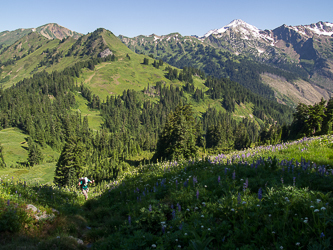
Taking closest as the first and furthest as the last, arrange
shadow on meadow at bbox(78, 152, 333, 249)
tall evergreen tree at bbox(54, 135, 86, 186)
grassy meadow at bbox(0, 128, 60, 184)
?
shadow on meadow at bbox(78, 152, 333, 249) → tall evergreen tree at bbox(54, 135, 86, 186) → grassy meadow at bbox(0, 128, 60, 184)

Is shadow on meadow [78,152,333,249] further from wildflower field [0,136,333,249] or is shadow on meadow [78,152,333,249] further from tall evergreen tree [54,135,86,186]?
tall evergreen tree [54,135,86,186]

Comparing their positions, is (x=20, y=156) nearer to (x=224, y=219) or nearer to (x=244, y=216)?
(x=224, y=219)

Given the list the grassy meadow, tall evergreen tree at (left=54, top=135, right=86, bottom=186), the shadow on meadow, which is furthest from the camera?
the grassy meadow

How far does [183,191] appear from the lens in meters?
7.36

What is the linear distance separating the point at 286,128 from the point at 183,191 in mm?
87997

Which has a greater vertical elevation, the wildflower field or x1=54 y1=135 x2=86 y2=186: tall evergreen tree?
the wildflower field

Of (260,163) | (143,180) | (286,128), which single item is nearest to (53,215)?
(143,180)

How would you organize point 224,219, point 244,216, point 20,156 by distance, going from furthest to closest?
point 20,156, point 224,219, point 244,216

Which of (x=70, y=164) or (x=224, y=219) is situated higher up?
(x=224, y=219)

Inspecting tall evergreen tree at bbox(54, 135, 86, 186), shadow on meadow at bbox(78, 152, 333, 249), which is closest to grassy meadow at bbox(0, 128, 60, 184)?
tall evergreen tree at bbox(54, 135, 86, 186)

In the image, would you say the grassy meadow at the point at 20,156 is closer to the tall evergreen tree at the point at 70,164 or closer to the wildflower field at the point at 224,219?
the tall evergreen tree at the point at 70,164

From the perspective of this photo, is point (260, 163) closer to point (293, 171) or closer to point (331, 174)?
point (293, 171)

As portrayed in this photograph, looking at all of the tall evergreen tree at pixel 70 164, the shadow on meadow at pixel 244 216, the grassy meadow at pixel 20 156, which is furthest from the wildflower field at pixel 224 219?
the grassy meadow at pixel 20 156

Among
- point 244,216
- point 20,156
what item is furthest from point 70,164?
point 20,156
